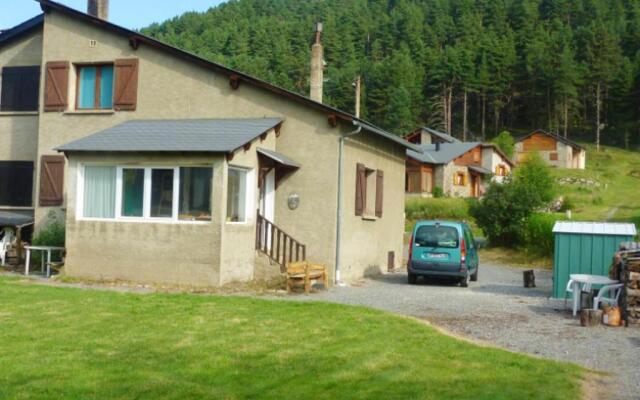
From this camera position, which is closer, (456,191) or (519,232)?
(519,232)

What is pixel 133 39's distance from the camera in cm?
1964

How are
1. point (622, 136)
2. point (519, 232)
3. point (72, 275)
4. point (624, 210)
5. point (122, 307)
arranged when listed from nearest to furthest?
point (122, 307) < point (72, 275) < point (519, 232) < point (624, 210) < point (622, 136)

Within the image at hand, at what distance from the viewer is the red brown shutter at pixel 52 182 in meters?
20.0

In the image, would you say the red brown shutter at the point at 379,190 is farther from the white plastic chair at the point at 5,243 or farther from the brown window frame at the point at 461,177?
the brown window frame at the point at 461,177

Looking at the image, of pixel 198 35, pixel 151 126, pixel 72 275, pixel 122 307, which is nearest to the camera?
pixel 122 307

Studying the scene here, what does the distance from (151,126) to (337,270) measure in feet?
19.8

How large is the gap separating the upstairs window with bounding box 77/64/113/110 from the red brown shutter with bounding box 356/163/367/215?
7.04 metres

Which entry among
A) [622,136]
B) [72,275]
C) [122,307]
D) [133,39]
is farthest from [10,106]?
[622,136]

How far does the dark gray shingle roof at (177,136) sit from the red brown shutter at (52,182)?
2.13 metres

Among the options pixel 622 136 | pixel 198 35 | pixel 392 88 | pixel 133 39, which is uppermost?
pixel 198 35

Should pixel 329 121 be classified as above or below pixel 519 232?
above

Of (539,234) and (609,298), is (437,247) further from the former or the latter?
(539,234)

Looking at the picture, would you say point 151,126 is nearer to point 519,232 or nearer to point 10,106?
point 10,106

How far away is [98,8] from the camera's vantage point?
71.3ft
